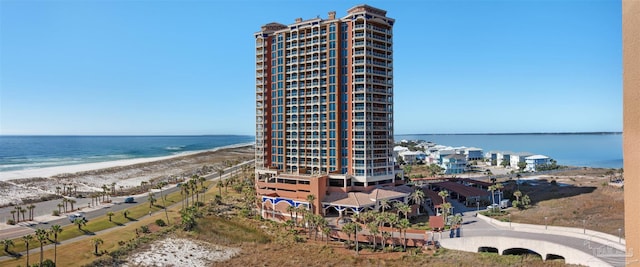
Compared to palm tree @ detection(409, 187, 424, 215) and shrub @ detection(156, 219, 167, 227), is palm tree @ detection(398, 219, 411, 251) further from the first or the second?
shrub @ detection(156, 219, 167, 227)

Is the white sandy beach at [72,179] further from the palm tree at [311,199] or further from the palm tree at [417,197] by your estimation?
the palm tree at [417,197]

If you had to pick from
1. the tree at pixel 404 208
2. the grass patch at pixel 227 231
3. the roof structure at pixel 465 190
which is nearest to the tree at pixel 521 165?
the roof structure at pixel 465 190

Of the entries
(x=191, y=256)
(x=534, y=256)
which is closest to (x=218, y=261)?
(x=191, y=256)

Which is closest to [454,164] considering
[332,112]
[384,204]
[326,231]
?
[332,112]

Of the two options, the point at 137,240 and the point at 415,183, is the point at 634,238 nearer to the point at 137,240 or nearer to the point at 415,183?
the point at 137,240

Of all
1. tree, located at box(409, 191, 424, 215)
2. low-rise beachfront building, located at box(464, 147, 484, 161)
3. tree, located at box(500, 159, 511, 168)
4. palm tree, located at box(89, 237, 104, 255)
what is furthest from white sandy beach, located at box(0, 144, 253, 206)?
tree, located at box(500, 159, 511, 168)
